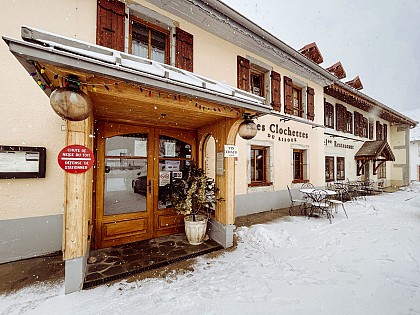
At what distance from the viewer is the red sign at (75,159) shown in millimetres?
2504

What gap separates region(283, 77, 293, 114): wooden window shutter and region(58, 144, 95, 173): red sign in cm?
707

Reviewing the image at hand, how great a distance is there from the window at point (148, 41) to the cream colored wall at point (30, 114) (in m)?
1.13

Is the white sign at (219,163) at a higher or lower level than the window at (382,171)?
higher

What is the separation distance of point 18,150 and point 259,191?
636 cm

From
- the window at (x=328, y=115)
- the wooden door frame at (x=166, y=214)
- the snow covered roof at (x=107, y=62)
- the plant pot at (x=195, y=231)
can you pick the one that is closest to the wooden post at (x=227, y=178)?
the plant pot at (x=195, y=231)

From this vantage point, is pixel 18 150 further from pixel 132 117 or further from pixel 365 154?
pixel 365 154

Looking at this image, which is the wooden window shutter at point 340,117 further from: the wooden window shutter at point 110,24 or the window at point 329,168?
the wooden window shutter at point 110,24

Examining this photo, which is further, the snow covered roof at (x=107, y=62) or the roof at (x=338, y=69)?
the roof at (x=338, y=69)

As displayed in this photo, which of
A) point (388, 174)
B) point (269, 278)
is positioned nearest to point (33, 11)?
point (269, 278)

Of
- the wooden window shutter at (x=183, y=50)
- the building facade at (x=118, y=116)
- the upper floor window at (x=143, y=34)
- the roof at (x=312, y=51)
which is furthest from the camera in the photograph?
the roof at (x=312, y=51)

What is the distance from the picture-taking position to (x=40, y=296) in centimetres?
261

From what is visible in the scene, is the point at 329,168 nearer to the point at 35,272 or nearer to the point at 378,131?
the point at 378,131

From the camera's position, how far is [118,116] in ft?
13.1

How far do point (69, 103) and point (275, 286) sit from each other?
11.6ft
